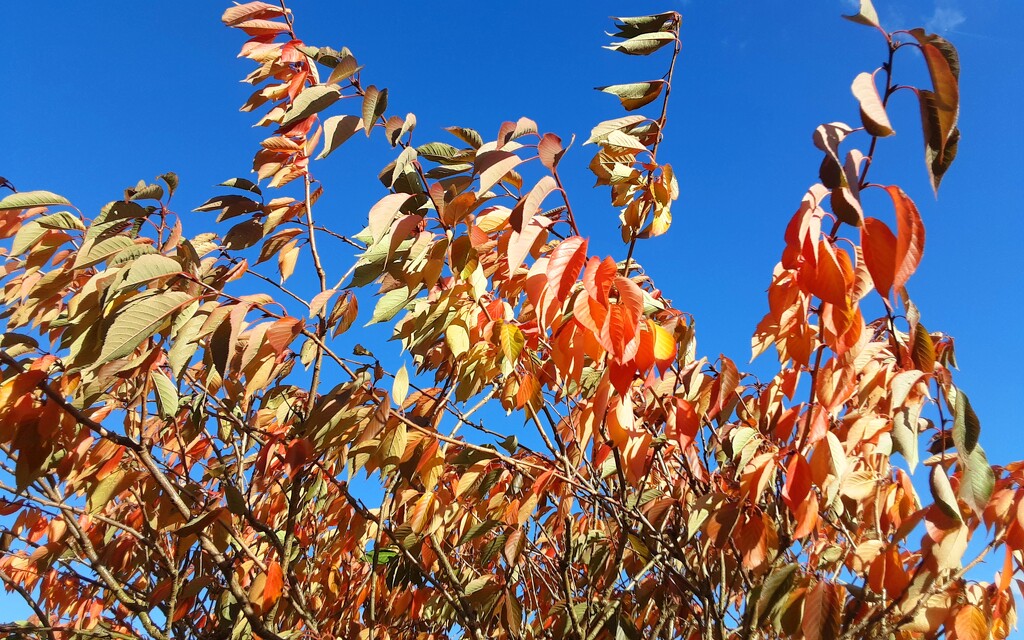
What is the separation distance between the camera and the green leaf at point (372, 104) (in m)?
1.30

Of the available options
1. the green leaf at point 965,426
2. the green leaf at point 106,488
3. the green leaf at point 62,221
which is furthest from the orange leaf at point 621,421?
the green leaf at point 106,488

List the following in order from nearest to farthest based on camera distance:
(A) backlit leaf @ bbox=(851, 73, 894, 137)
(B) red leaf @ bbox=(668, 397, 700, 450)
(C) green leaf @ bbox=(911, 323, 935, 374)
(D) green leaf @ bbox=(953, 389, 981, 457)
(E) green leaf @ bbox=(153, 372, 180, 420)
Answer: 1. (A) backlit leaf @ bbox=(851, 73, 894, 137)
2. (D) green leaf @ bbox=(953, 389, 981, 457)
3. (C) green leaf @ bbox=(911, 323, 935, 374)
4. (B) red leaf @ bbox=(668, 397, 700, 450)
5. (E) green leaf @ bbox=(153, 372, 180, 420)

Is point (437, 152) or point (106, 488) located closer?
point (437, 152)

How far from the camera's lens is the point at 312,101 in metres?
1.24

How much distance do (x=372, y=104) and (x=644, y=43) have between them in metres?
0.52

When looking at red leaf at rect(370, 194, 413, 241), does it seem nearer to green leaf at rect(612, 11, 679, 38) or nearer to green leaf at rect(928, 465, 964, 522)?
green leaf at rect(612, 11, 679, 38)

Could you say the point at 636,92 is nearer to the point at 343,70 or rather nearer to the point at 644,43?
the point at 644,43

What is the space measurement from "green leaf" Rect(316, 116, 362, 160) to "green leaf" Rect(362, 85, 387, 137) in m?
0.02

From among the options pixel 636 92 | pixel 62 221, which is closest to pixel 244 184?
pixel 62 221

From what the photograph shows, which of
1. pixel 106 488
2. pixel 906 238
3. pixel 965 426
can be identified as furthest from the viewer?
pixel 106 488


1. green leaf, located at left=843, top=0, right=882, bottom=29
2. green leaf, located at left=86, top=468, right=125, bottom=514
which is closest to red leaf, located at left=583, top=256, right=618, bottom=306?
green leaf, located at left=843, top=0, right=882, bottom=29

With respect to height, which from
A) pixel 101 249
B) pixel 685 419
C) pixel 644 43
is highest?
pixel 644 43

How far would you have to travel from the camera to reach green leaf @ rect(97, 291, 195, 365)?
3.49ft

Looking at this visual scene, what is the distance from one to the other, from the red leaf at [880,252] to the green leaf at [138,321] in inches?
41.2
